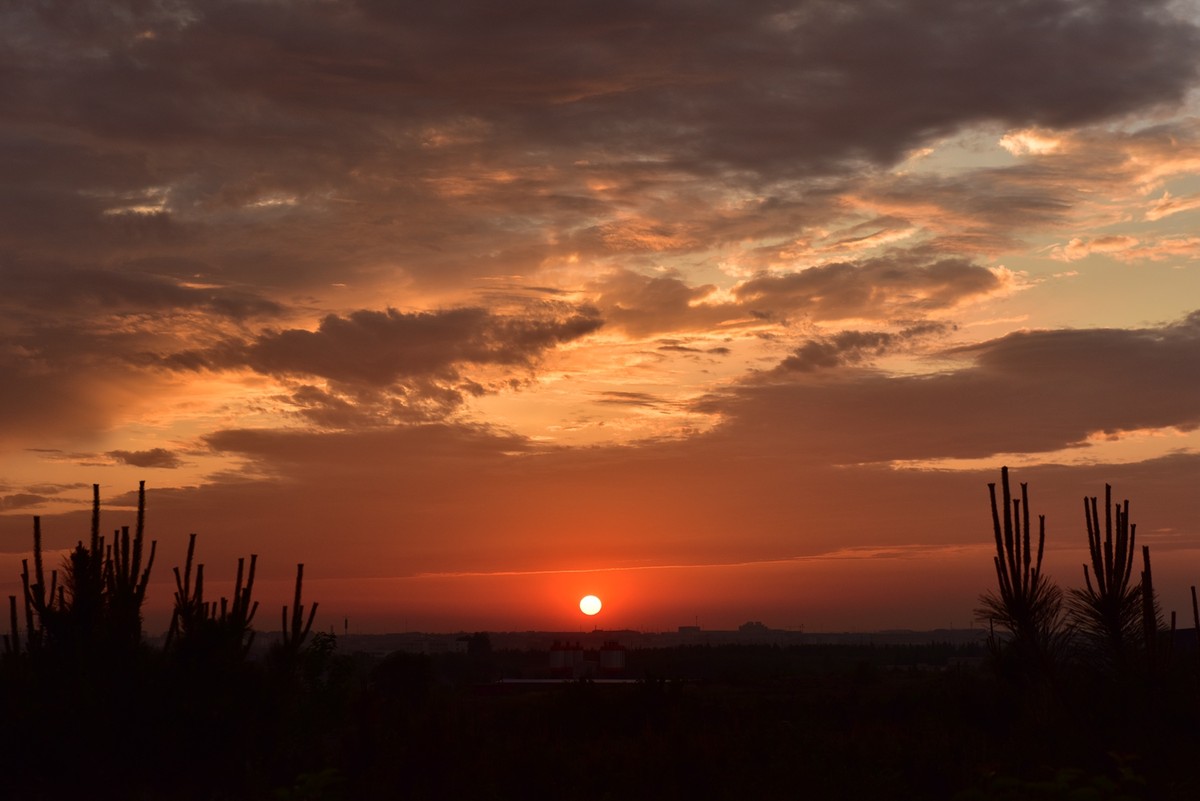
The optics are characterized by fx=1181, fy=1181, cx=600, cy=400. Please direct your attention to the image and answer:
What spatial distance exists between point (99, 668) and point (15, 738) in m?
1.76

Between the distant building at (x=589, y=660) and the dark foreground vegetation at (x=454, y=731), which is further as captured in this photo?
the distant building at (x=589, y=660)

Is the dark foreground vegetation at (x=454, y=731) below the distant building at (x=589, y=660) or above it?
above

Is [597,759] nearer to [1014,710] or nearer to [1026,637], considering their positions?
[1026,637]

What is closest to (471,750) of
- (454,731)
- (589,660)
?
(454,731)

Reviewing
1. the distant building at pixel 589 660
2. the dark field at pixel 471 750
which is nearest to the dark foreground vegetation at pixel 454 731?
the dark field at pixel 471 750

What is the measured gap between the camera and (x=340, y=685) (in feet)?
97.6

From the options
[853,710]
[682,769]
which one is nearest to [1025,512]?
[682,769]

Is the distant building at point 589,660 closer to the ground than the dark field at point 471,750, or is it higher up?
closer to the ground

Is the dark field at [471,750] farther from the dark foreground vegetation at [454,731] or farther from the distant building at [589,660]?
the distant building at [589,660]

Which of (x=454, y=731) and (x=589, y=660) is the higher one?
(x=454, y=731)

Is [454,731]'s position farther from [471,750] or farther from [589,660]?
[589,660]

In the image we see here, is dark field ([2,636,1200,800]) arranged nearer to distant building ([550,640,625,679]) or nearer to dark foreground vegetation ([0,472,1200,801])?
dark foreground vegetation ([0,472,1200,801])

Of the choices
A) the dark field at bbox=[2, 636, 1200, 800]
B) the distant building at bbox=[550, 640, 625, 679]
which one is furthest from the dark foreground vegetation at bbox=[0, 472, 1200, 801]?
the distant building at bbox=[550, 640, 625, 679]

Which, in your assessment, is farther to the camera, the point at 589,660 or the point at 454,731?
the point at 589,660
